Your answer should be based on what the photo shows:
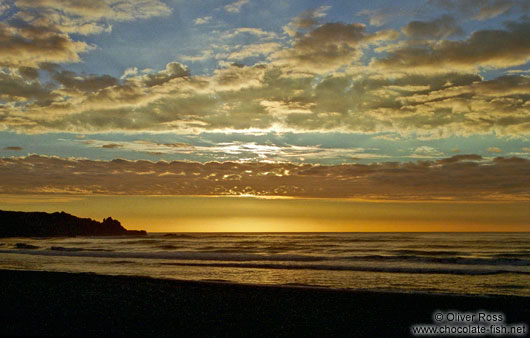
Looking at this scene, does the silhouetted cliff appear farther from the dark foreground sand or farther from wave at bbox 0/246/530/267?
the dark foreground sand

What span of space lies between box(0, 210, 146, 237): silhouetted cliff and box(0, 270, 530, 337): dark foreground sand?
126 meters

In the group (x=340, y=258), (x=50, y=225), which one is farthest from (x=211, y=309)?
(x=50, y=225)

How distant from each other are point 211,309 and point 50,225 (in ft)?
484

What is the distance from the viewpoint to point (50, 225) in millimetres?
141375

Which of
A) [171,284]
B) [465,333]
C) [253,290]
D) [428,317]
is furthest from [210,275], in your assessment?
[465,333]

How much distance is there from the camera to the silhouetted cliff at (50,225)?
128500 millimetres

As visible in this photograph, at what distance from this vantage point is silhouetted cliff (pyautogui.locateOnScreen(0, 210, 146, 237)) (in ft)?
422

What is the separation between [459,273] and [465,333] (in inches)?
719

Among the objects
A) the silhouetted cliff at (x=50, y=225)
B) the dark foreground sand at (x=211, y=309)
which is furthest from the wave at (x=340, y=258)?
the silhouetted cliff at (x=50, y=225)

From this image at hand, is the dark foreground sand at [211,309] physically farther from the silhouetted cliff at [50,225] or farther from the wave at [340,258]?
the silhouetted cliff at [50,225]

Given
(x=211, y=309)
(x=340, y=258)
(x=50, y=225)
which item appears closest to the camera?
(x=211, y=309)

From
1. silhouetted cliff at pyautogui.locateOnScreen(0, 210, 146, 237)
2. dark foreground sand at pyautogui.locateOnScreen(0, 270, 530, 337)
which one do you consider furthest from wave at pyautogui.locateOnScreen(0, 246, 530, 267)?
silhouetted cliff at pyautogui.locateOnScreen(0, 210, 146, 237)

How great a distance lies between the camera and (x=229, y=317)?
43.2 ft

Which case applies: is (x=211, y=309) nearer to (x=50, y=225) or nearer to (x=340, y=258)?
(x=340, y=258)
